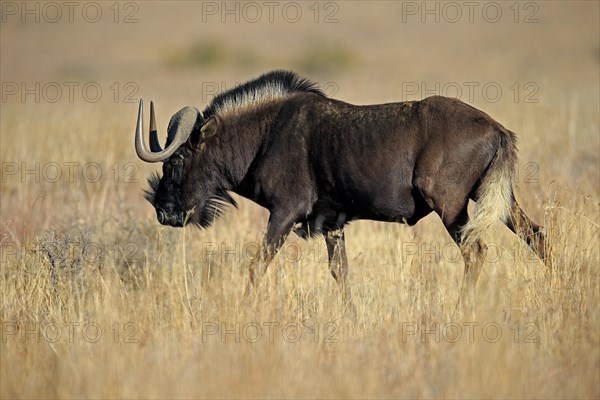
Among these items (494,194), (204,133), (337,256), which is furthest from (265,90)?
(494,194)

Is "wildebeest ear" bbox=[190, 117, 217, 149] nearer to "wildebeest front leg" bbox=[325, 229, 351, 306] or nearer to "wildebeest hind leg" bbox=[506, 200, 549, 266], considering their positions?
"wildebeest front leg" bbox=[325, 229, 351, 306]

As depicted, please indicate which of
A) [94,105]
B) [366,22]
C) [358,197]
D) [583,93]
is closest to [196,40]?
[366,22]

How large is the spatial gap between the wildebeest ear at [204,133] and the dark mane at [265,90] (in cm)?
20

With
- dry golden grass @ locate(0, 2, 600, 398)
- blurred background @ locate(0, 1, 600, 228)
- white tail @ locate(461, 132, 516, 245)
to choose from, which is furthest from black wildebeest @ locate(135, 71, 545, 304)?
blurred background @ locate(0, 1, 600, 228)

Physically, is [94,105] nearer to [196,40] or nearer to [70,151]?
[70,151]

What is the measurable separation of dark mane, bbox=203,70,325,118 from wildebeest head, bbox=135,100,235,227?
0.26 meters

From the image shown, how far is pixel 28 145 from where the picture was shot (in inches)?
579

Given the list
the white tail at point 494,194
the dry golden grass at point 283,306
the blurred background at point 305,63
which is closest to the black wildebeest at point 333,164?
the white tail at point 494,194

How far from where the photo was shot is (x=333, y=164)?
286 inches

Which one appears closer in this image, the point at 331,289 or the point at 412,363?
the point at 412,363

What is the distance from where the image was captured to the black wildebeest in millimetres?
6879

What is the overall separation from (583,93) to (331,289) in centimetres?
1313

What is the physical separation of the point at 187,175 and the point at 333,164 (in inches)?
58.2

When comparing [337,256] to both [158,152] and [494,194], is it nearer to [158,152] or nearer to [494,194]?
[494,194]
